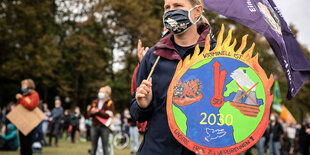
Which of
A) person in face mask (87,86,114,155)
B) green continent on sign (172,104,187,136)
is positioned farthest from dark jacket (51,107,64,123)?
green continent on sign (172,104,187,136)

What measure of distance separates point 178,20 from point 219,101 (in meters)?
0.65

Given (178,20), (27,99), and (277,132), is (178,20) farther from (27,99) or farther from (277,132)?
(277,132)

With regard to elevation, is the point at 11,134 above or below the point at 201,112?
below

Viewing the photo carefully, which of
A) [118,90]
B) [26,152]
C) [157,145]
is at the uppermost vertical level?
[157,145]

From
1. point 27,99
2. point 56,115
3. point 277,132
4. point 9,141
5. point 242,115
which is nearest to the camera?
point 242,115

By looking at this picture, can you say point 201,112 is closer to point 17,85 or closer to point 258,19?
point 258,19

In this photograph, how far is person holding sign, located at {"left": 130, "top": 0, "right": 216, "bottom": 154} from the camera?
9.61 feet

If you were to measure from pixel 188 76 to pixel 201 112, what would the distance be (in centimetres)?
25

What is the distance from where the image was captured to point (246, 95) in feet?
9.10

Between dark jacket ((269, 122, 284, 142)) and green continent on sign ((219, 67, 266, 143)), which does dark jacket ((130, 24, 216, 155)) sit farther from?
dark jacket ((269, 122, 284, 142))

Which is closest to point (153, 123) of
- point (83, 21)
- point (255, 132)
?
point (255, 132)

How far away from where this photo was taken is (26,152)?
10117mm

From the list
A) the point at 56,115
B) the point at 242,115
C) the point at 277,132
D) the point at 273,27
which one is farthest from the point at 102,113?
the point at 56,115

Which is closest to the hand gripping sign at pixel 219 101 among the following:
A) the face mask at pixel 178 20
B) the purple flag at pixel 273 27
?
the face mask at pixel 178 20
